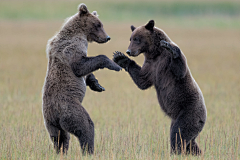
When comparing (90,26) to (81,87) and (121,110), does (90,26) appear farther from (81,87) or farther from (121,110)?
(121,110)

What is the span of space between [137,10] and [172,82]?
66.4 meters

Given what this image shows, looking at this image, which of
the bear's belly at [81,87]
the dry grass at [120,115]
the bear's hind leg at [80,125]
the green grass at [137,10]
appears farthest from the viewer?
the green grass at [137,10]

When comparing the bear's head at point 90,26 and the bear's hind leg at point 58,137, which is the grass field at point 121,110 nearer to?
the bear's hind leg at point 58,137

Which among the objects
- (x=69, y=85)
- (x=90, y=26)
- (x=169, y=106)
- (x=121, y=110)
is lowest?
(x=169, y=106)

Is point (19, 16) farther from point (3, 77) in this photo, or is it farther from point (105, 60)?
point (105, 60)

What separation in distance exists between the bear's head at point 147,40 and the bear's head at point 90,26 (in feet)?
2.05

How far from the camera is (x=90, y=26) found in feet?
20.8

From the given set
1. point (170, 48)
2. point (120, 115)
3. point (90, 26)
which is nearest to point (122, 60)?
point (90, 26)

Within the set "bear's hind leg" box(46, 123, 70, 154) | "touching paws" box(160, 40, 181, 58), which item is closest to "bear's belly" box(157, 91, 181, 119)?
"touching paws" box(160, 40, 181, 58)

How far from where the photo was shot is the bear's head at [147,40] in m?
6.55

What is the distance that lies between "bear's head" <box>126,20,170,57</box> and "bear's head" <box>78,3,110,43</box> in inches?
24.6

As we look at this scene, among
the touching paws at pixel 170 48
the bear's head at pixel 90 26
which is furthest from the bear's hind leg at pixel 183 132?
the bear's head at pixel 90 26

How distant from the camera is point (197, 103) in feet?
19.9

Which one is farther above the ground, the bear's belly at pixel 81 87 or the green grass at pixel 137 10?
the green grass at pixel 137 10
